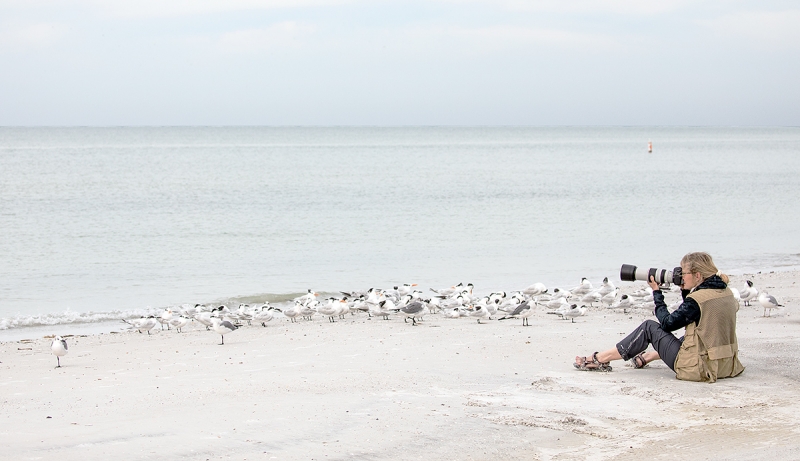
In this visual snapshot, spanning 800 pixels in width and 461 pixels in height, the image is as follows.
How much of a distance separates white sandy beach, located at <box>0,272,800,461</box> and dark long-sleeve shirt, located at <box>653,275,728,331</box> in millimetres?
585

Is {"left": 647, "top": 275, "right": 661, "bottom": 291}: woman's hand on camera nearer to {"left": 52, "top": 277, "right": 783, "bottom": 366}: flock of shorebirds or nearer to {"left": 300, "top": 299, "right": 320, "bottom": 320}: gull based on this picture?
{"left": 52, "top": 277, "right": 783, "bottom": 366}: flock of shorebirds

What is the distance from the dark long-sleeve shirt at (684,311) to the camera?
7633 mm

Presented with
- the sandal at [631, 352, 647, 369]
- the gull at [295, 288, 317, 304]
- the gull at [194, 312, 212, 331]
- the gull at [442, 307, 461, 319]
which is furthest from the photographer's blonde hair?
the gull at [295, 288, 317, 304]

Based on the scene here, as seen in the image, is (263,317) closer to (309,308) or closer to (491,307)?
(309,308)

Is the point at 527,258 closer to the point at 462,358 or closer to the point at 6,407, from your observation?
the point at 462,358

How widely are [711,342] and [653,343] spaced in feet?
1.95

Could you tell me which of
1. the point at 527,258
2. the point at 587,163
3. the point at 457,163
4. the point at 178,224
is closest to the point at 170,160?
the point at 457,163

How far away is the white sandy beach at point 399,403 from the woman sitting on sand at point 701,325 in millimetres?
174

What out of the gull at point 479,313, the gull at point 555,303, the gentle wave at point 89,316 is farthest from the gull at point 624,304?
the gentle wave at point 89,316

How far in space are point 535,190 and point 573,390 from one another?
1578 inches

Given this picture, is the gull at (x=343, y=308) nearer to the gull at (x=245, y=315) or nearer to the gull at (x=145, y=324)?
the gull at (x=245, y=315)

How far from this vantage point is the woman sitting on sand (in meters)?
7.63

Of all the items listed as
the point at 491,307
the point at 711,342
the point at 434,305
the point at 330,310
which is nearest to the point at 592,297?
the point at 491,307

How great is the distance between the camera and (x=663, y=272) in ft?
25.0
